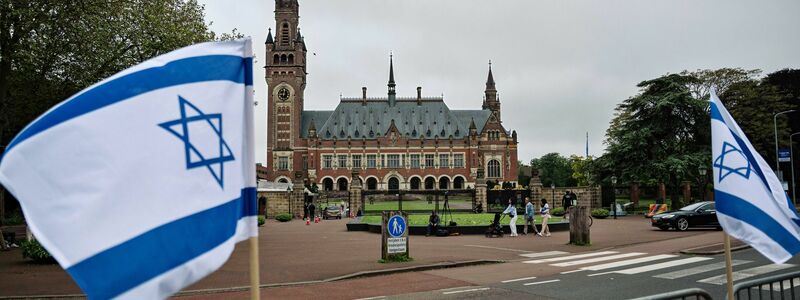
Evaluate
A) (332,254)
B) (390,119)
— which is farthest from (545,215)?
(390,119)

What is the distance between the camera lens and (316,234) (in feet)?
88.3

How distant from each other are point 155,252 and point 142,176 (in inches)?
15.7

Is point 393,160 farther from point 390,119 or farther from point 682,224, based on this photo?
point 682,224

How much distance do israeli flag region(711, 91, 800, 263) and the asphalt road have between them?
5.03m

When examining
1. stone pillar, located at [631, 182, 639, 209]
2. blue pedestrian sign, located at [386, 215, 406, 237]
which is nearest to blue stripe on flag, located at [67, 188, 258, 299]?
blue pedestrian sign, located at [386, 215, 406, 237]

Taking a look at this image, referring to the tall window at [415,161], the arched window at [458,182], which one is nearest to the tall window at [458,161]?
the arched window at [458,182]

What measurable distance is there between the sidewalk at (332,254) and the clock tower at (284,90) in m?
63.3

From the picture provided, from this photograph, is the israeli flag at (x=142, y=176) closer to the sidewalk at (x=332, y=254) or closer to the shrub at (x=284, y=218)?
the sidewalk at (x=332, y=254)

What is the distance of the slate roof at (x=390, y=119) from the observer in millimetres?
93250

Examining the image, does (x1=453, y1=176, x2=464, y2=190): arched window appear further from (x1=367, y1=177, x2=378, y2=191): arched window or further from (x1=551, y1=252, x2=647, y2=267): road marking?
(x1=551, y1=252, x2=647, y2=267): road marking

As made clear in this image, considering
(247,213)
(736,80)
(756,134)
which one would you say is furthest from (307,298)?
(736,80)

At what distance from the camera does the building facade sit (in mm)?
88500

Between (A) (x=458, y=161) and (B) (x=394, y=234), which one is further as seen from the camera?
(A) (x=458, y=161)

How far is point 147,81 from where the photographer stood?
316 centimetres
